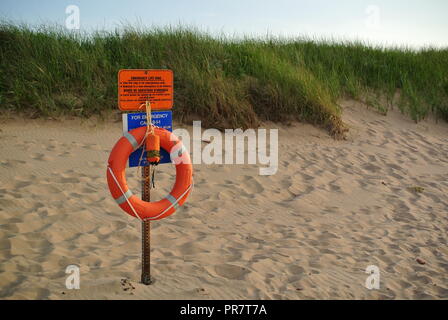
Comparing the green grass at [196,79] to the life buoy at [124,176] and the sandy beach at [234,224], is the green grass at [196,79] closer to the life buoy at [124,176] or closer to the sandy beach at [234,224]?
the sandy beach at [234,224]

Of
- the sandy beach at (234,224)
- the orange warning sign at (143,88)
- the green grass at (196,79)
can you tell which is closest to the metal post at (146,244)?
the sandy beach at (234,224)

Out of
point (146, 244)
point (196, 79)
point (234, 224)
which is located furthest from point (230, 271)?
Answer: point (196, 79)

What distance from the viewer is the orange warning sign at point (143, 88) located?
3006mm

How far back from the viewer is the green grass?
6.79 metres

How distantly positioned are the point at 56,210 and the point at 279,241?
6.81ft

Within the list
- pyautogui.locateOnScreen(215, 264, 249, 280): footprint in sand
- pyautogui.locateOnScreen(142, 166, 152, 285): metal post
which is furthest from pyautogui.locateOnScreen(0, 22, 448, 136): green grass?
pyautogui.locateOnScreen(142, 166, 152, 285): metal post

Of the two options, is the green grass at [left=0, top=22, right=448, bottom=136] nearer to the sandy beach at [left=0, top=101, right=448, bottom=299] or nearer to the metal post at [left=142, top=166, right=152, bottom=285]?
the sandy beach at [left=0, top=101, right=448, bottom=299]

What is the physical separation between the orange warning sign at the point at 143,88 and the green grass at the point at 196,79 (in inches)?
142

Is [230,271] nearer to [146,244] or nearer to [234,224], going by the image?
[146,244]

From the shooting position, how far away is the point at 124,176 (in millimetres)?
3057

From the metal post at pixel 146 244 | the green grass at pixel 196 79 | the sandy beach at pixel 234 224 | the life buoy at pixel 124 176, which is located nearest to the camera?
the life buoy at pixel 124 176

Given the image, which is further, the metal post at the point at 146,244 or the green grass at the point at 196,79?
the green grass at the point at 196,79

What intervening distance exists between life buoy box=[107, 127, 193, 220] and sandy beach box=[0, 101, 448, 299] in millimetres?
510

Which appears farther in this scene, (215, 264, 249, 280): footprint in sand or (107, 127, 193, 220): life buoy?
(215, 264, 249, 280): footprint in sand
